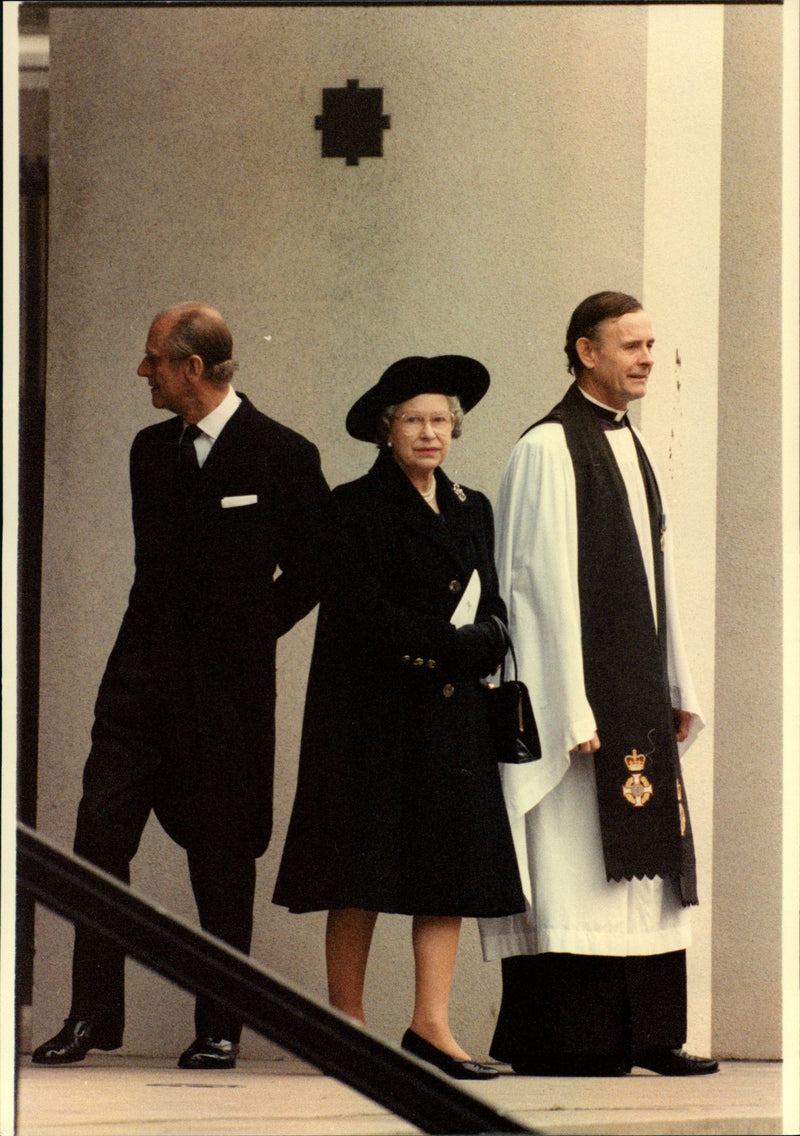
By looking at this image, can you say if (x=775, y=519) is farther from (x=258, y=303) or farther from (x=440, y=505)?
(x=258, y=303)

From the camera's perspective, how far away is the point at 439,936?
4.57m

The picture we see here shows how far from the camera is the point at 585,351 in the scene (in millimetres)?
4805

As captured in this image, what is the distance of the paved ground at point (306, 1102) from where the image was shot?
14.0ft

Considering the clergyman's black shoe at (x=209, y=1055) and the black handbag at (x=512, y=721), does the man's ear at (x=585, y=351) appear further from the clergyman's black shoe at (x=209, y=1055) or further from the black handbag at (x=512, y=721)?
the clergyman's black shoe at (x=209, y=1055)

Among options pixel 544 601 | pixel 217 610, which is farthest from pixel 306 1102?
pixel 544 601

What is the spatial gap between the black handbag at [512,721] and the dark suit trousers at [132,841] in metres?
0.79

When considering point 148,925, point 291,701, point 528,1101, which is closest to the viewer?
point 148,925

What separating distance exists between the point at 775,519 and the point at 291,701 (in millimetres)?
1493

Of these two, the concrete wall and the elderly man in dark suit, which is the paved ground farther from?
the concrete wall

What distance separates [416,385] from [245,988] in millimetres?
2096

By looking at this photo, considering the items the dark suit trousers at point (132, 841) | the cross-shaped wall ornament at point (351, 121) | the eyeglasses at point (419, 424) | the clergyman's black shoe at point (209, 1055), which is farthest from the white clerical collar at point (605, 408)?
the clergyman's black shoe at point (209, 1055)

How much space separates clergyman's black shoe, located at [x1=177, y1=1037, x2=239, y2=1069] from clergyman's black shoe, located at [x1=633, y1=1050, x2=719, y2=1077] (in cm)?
114

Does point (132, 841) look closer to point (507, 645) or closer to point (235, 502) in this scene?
point (235, 502)

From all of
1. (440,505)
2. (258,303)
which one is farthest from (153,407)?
(440,505)
